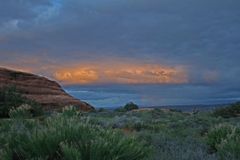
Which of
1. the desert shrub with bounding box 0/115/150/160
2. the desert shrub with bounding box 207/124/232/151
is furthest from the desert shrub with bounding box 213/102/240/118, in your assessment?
the desert shrub with bounding box 0/115/150/160

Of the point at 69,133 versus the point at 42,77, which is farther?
the point at 42,77

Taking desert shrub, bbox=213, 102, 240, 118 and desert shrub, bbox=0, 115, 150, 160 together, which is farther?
desert shrub, bbox=213, 102, 240, 118

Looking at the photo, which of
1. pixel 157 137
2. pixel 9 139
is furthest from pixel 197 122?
pixel 9 139

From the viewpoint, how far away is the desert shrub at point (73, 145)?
6.29 m

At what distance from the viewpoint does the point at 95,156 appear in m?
6.22

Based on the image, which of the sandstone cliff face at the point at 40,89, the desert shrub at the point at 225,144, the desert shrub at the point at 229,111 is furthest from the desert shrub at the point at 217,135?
the sandstone cliff face at the point at 40,89

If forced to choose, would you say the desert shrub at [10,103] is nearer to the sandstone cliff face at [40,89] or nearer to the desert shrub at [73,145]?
the sandstone cliff face at [40,89]

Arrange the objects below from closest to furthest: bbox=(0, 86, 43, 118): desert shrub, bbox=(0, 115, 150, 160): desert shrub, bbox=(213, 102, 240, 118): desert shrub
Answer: bbox=(0, 115, 150, 160): desert shrub → bbox=(0, 86, 43, 118): desert shrub → bbox=(213, 102, 240, 118): desert shrub

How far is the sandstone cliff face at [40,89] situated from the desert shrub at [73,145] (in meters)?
29.4

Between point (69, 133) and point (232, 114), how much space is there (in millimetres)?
29270

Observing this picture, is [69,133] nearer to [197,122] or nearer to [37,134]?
[37,134]

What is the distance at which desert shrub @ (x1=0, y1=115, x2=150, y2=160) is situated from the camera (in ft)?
20.6

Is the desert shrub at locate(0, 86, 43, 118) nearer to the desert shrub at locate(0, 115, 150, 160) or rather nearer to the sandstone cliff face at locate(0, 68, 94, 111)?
the sandstone cliff face at locate(0, 68, 94, 111)

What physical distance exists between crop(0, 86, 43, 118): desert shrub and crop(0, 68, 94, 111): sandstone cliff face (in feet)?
25.9
